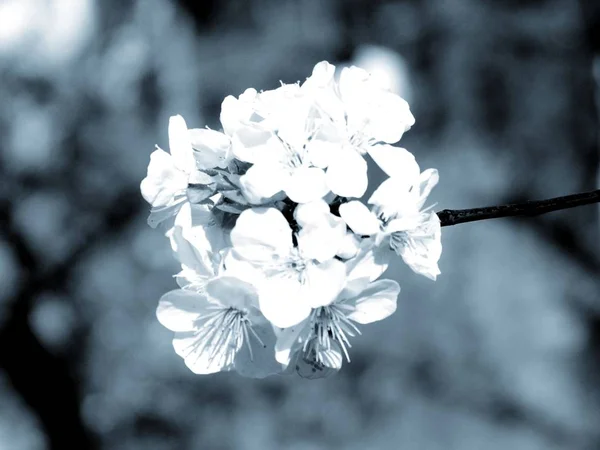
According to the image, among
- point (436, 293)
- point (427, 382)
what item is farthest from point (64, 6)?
point (427, 382)

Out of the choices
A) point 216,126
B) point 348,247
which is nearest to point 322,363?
point 348,247

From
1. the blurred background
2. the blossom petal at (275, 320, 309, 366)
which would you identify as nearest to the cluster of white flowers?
the blossom petal at (275, 320, 309, 366)

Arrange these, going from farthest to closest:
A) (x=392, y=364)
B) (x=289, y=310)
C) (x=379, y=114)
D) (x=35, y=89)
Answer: (x=35, y=89), (x=392, y=364), (x=379, y=114), (x=289, y=310)

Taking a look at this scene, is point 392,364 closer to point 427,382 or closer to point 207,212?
point 427,382

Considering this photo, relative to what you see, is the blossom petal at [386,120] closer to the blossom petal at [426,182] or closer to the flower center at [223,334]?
the blossom petal at [426,182]

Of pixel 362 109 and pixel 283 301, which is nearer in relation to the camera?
pixel 283 301

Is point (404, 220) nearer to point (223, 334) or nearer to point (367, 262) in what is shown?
point (367, 262)
